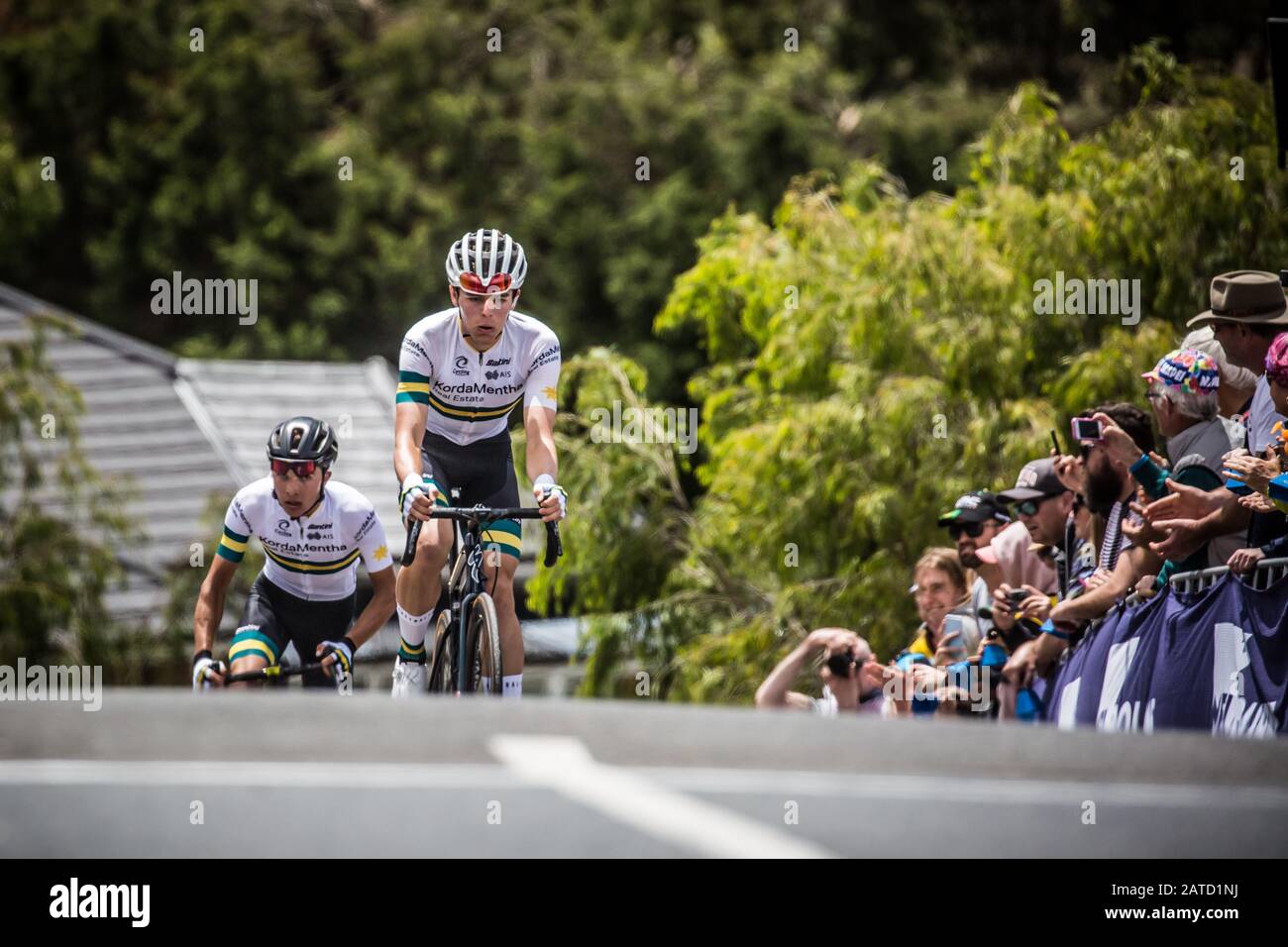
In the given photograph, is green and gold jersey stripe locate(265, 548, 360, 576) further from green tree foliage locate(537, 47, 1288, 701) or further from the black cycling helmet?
green tree foliage locate(537, 47, 1288, 701)

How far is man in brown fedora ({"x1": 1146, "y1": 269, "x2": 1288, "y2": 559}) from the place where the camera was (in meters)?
7.28

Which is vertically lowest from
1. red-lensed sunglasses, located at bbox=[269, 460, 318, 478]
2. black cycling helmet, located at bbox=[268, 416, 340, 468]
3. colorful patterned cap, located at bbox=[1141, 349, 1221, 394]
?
red-lensed sunglasses, located at bbox=[269, 460, 318, 478]

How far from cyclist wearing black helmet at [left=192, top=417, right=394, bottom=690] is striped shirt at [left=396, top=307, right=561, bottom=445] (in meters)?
0.54

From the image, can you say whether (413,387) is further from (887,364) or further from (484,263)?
(887,364)

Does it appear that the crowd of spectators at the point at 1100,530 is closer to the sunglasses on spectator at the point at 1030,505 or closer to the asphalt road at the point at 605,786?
the sunglasses on spectator at the point at 1030,505

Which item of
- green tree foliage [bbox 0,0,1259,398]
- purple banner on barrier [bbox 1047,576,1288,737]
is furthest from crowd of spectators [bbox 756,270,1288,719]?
green tree foliage [bbox 0,0,1259,398]

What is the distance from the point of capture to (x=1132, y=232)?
14.9 meters

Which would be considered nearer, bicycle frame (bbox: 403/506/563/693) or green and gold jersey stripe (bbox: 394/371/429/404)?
bicycle frame (bbox: 403/506/563/693)

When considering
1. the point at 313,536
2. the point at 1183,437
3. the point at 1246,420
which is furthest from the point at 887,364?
the point at 1246,420

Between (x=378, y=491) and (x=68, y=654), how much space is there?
9675 mm

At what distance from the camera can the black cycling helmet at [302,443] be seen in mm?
9203

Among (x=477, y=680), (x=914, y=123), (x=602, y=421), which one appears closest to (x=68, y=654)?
(x=602, y=421)
